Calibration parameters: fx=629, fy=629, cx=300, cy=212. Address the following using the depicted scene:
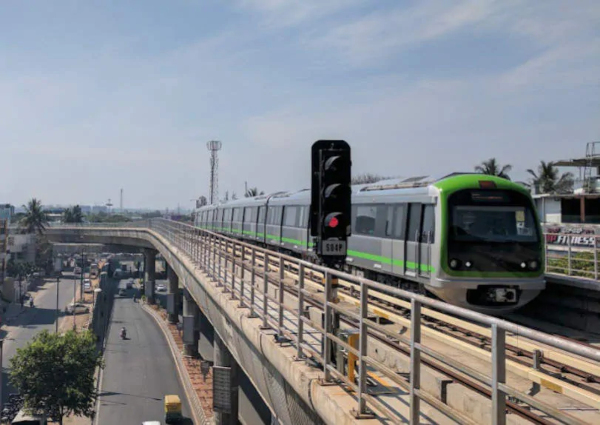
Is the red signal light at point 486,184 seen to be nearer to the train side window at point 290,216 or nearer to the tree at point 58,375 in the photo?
the train side window at point 290,216

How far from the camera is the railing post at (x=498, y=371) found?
330 cm

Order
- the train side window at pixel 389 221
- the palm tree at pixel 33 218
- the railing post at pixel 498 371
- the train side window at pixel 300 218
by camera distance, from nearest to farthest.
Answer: the railing post at pixel 498 371 < the train side window at pixel 389 221 < the train side window at pixel 300 218 < the palm tree at pixel 33 218

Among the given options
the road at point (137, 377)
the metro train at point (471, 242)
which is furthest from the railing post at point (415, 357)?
the road at point (137, 377)

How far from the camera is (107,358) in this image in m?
47.1

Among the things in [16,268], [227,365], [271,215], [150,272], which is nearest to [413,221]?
[227,365]

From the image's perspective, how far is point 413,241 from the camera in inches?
517

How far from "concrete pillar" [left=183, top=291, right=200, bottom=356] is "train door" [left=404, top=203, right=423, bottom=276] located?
18395mm

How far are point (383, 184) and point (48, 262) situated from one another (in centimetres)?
10593

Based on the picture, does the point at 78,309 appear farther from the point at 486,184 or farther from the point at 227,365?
the point at 486,184

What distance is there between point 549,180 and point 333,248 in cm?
5241

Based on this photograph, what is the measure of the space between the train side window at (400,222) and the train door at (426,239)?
93 cm

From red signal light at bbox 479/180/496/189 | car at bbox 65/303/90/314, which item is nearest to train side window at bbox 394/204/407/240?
red signal light at bbox 479/180/496/189

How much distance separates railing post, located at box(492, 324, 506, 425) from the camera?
3299 millimetres

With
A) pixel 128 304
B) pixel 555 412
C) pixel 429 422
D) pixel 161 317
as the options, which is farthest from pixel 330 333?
pixel 128 304
